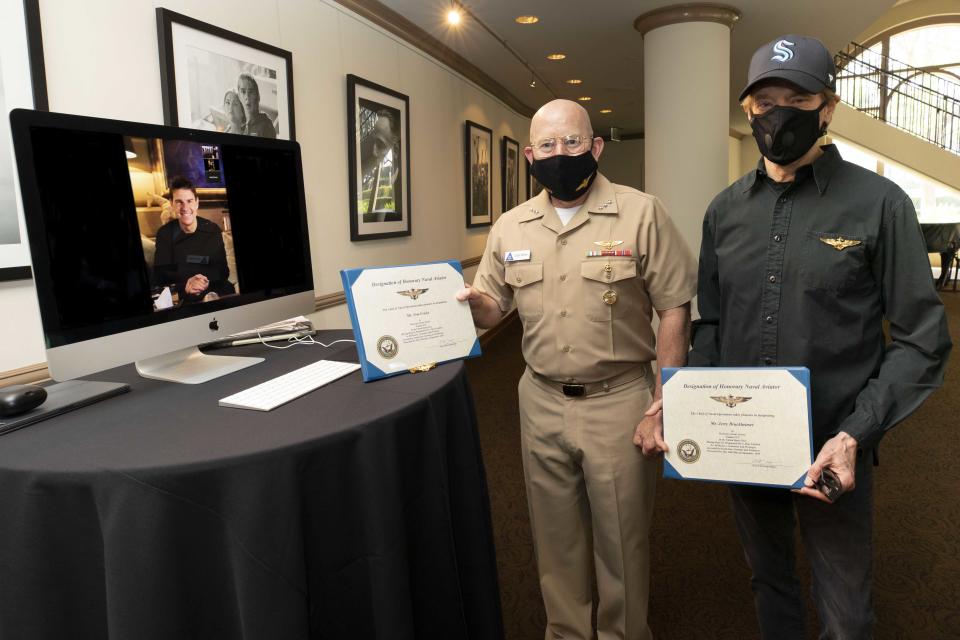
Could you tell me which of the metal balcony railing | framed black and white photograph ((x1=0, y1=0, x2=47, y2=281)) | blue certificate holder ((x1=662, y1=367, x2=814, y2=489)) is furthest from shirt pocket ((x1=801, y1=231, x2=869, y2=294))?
the metal balcony railing

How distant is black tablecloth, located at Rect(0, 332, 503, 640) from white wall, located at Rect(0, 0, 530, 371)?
4.49 feet

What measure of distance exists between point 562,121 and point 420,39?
3.83 m

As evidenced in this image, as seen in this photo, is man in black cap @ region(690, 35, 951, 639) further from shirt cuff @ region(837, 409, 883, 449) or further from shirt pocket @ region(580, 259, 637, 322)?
shirt pocket @ region(580, 259, 637, 322)

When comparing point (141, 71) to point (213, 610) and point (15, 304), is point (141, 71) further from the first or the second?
point (213, 610)

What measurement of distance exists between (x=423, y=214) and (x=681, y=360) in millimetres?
3930

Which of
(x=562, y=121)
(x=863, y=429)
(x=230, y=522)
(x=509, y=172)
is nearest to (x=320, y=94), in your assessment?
(x=562, y=121)

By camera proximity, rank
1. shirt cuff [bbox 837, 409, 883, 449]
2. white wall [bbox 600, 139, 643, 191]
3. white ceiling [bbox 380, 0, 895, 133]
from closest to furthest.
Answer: shirt cuff [bbox 837, 409, 883, 449] < white ceiling [bbox 380, 0, 895, 133] < white wall [bbox 600, 139, 643, 191]

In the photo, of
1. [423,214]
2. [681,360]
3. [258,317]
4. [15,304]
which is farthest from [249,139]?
[423,214]

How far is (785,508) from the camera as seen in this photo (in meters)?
1.60

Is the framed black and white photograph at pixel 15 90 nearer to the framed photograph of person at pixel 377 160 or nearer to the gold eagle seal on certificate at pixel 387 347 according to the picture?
the gold eagle seal on certificate at pixel 387 347

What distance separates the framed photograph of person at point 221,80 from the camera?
2.80m

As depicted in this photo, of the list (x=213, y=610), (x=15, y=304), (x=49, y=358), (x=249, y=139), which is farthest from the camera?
(x=15, y=304)

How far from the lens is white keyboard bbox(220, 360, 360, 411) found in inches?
57.2

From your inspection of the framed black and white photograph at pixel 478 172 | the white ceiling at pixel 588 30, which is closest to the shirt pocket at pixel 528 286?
the white ceiling at pixel 588 30
